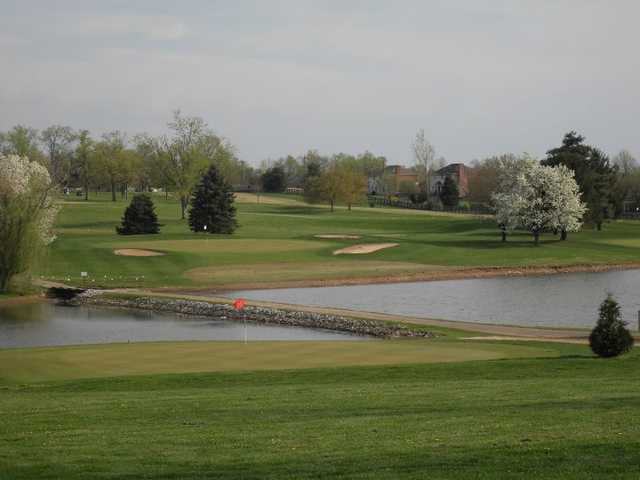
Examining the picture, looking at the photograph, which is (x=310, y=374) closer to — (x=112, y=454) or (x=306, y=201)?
(x=112, y=454)

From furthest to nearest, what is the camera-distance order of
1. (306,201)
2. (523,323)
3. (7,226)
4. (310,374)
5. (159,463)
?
(306,201), (7,226), (523,323), (310,374), (159,463)

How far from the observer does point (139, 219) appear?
79.9 m

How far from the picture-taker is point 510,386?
18.9m

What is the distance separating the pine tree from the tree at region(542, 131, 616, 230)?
31.8 meters

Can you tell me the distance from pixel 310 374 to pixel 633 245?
63.7m

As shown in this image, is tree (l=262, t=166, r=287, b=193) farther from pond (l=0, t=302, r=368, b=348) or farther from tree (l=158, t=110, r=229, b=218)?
pond (l=0, t=302, r=368, b=348)

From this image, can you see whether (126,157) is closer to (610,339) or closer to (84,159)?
(84,159)

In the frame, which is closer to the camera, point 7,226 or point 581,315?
point 581,315

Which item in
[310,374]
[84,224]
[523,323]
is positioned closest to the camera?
[310,374]

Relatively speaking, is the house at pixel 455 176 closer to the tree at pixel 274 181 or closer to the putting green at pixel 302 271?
the tree at pixel 274 181

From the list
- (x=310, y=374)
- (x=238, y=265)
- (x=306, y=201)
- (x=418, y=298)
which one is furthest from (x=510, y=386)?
(x=306, y=201)

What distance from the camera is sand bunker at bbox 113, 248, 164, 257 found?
2552 inches

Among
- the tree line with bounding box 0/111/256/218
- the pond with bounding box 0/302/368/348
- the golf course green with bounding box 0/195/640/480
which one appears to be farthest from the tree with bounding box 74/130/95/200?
the golf course green with bounding box 0/195/640/480

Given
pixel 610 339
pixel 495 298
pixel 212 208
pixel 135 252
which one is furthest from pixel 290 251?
pixel 610 339
